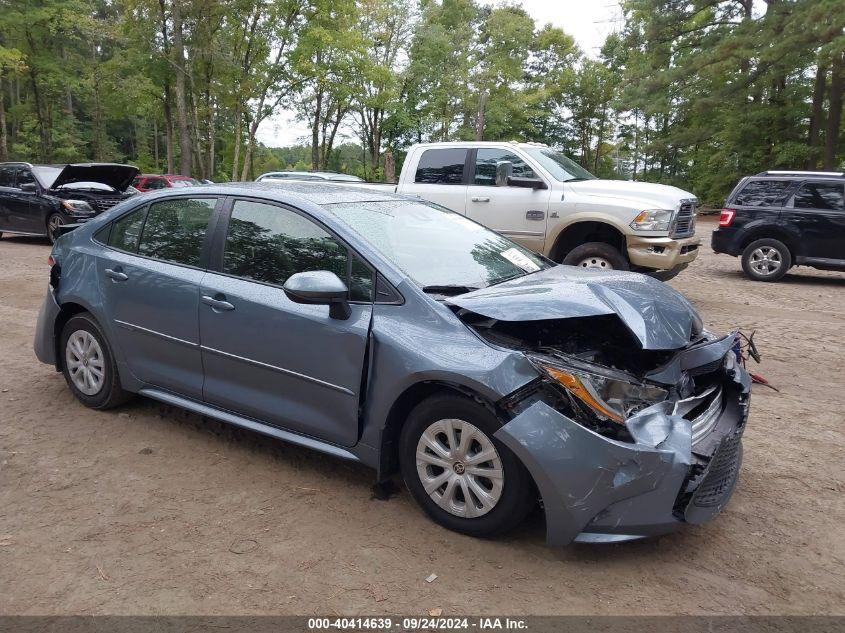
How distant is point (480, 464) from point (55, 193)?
13449 millimetres

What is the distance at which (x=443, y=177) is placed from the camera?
365 inches

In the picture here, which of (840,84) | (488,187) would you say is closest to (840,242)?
(488,187)

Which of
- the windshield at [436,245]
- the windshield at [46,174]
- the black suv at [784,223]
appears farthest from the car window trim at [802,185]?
the windshield at [46,174]

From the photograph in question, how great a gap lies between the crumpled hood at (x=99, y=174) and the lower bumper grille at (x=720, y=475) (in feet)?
40.0

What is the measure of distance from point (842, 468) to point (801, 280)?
28.0 ft

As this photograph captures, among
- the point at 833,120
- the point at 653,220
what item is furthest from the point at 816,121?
the point at 653,220

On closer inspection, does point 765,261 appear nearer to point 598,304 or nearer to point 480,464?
point 598,304

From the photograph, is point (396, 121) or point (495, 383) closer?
point (495, 383)

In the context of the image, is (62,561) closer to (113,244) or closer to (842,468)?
(113,244)

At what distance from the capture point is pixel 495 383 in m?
2.79

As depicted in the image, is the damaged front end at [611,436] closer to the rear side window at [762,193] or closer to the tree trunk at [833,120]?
the rear side window at [762,193]

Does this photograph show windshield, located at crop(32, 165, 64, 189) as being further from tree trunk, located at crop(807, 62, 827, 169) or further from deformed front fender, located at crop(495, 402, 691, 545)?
tree trunk, located at crop(807, 62, 827, 169)

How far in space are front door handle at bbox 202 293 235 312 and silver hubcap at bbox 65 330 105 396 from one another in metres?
1.17

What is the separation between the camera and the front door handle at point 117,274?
4.16 metres
